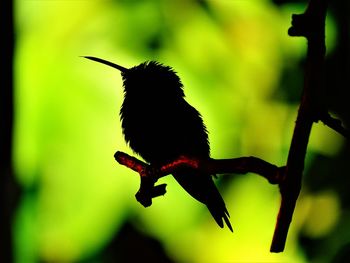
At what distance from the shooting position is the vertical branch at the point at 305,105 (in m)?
0.58

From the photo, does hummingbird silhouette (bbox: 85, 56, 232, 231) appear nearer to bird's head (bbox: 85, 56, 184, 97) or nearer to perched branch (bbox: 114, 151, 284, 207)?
bird's head (bbox: 85, 56, 184, 97)

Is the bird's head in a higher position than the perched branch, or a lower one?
higher

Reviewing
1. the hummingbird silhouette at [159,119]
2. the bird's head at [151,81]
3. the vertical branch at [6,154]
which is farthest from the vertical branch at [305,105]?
the vertical branch at [6,154]

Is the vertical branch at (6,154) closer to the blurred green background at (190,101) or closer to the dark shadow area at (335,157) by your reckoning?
the blurred green background at (190,101)

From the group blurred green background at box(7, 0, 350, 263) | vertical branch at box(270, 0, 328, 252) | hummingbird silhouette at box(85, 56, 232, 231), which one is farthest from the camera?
blurred green background at box(7, 0, 350, 263)

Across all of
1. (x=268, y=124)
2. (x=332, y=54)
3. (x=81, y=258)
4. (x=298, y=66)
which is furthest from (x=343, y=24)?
(x=81, y=258)

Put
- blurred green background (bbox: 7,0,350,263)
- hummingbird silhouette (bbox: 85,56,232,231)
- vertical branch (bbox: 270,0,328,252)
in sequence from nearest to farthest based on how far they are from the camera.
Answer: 1. vertical branch (bbox: 270,0,328,252)
2. hummingbird silhouette (bbox: 85,56,232,231)
3. blurred green background (bbox: 7,0,350,263)

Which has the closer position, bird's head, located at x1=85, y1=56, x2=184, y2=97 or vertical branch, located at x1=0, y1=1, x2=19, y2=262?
bird's head, located at x1=85, y1=56, x2=184, y2=97

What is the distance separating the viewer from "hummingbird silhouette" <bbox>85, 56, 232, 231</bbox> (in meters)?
1.30

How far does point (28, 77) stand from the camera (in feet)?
7.33

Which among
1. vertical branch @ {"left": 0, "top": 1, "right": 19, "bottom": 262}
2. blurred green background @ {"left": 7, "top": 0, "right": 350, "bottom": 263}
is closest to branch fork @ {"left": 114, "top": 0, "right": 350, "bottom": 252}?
blurred green background @ {"left": 7, "top": 0, "right": 350, "bottom": 263}

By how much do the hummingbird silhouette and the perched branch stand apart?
304 mm

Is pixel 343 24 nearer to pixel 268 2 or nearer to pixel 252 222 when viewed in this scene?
pixel 268 2

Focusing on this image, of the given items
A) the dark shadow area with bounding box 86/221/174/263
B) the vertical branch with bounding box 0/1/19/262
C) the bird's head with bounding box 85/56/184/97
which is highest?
the bird's head with bounding box 85/56/184/97
